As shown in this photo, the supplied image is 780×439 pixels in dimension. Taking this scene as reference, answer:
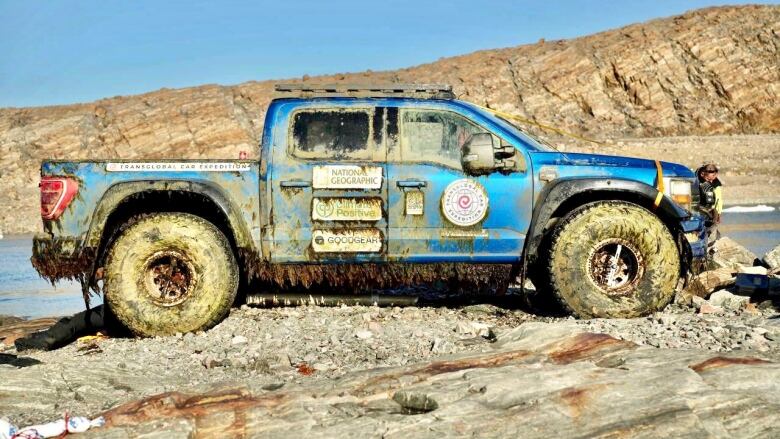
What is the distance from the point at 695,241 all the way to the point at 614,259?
78cm

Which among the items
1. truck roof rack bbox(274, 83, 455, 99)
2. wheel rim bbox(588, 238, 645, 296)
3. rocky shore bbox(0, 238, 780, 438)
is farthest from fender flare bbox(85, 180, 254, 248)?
wheel rim bbox(588, 238, 645, 296)

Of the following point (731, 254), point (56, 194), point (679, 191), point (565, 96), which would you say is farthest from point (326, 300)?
point (565, 96)

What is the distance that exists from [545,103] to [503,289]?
36.4 metres

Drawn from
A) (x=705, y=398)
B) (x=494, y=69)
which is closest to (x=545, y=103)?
(x=494, y=69)

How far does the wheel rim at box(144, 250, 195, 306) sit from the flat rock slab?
1.82m

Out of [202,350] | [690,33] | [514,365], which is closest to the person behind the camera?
[514,365]

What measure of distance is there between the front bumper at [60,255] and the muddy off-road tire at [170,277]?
0.23 m

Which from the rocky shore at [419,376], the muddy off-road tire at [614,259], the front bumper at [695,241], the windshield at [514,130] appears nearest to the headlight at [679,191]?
the front bumper at [695,241]

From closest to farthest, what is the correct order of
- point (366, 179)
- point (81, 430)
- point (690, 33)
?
1. point (81, 430)
2. point (366, 179)
3. point (690, 33)

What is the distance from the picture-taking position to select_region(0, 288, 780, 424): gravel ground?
17.9 ft

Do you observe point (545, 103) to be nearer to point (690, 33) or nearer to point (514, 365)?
point (690, 33)

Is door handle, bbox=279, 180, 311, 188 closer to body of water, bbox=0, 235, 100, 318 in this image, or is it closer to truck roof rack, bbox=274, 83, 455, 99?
truck roof rack, bbox=274, 83, 455, 99

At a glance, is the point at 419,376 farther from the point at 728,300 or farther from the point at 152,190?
the point at 728,300

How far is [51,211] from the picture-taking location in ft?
21.8
